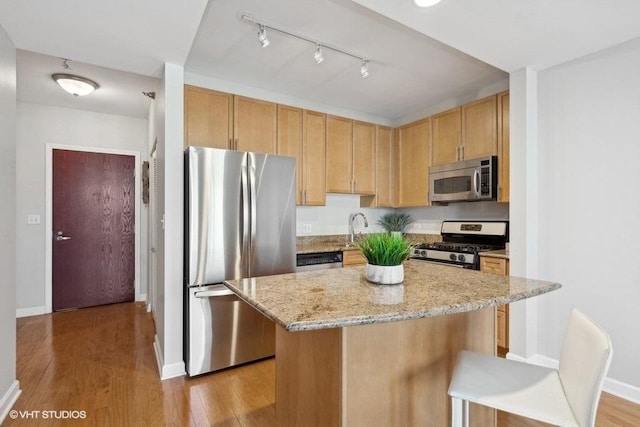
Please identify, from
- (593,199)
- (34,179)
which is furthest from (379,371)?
(34,179)

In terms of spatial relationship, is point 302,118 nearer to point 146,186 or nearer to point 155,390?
point 146,186

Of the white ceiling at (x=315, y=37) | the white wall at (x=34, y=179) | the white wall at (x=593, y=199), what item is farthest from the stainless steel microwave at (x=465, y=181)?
the white wall at (x=34, y=179)

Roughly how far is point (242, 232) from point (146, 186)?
7.86 feet

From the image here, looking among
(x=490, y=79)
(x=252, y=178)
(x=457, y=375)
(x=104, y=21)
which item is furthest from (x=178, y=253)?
(x=490, y=79)

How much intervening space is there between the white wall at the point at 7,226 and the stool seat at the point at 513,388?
2.62 meters

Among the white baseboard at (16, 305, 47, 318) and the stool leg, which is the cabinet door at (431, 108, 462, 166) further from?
the white baseboard at (16, 305, 47, 318)

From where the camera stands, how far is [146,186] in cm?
425

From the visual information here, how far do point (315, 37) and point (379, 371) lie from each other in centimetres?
233

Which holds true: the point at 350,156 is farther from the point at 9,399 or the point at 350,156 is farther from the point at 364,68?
the point at 9,399

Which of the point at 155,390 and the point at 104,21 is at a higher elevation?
the point at 104,21

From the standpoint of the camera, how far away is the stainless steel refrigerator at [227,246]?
244cm

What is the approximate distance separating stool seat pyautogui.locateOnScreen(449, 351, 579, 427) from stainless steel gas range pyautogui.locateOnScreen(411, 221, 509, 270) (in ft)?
5.39

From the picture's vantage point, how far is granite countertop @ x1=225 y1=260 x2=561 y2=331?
0.99 m

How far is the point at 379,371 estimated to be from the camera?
1268mm
